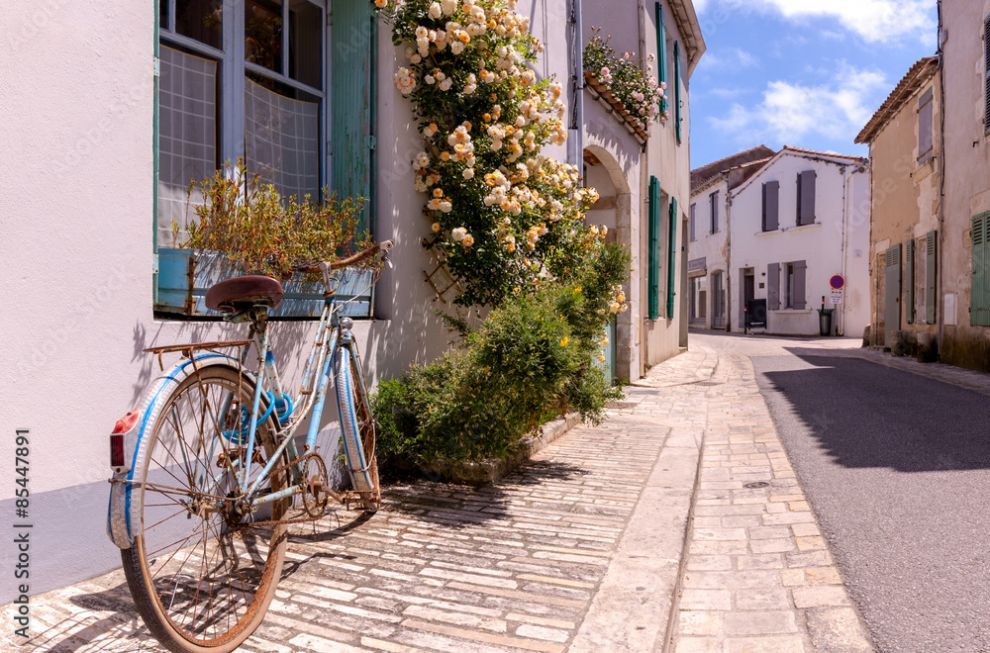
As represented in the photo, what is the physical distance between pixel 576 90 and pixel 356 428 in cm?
550

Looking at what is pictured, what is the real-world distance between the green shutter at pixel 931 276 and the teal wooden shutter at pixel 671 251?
4.96 metres

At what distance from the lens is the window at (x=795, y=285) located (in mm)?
27172

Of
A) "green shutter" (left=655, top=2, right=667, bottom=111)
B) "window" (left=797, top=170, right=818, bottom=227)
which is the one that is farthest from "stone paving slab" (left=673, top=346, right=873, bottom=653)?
"window" (left=797, top=170, right=818, bottom=227)

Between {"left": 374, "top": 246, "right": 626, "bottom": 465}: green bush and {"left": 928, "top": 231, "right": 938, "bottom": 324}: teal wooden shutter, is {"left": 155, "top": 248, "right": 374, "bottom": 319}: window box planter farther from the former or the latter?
{"left": 928, "top": 231, "right": 938, "bottom": 324}: teal wooden shutter

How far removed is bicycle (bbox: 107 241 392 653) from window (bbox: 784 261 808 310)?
26900 mm

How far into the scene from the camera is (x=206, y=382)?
2.34 m

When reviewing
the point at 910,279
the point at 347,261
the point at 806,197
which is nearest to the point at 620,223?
the point at 347,261

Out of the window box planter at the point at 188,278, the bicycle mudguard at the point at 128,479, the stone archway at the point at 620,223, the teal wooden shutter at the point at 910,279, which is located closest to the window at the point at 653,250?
the stone archway at the point at 620,223

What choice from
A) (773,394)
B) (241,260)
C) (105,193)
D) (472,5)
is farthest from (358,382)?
(773,394)

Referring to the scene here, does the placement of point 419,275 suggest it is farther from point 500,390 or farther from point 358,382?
point 358,382

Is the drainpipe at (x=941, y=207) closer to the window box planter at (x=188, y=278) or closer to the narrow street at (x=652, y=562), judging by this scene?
the narrow street at (x=652, y=562)

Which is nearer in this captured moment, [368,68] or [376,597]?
[376,597]

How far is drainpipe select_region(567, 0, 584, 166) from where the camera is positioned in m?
7.55

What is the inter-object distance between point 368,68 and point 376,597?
3204 mm
